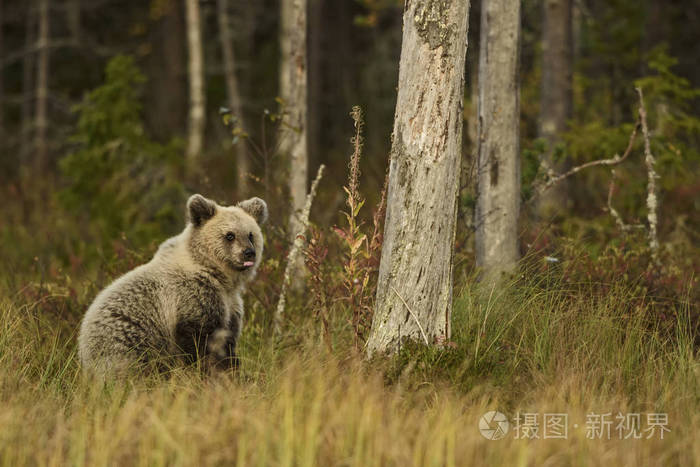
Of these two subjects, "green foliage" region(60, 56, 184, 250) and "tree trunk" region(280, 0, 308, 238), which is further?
"green foliage" region(60, 56, 184, 250)

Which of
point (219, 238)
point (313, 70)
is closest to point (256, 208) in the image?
point (219, 238)

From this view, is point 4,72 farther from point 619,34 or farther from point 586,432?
point 586,432

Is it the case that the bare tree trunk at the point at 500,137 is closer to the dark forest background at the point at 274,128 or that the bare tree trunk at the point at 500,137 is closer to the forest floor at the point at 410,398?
the dark forest background at the point at 274,128

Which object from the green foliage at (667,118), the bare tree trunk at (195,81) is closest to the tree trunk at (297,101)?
the green foliage at (667,118)

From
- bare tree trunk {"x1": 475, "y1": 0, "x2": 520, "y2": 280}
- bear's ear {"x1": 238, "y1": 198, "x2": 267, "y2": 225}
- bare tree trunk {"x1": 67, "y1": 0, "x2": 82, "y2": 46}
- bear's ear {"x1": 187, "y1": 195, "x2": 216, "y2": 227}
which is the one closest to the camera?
bear's ear {"x1": 187, "y1": 195, "x2": 216, "y2": 227}

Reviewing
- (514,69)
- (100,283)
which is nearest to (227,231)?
(100,283)

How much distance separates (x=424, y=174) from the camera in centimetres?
541

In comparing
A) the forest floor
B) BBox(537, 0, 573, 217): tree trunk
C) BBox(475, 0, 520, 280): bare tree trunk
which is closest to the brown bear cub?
the forest floor

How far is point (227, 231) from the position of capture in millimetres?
6281

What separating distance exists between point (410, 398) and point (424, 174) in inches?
61.2

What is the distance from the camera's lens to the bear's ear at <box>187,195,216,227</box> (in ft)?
20.1

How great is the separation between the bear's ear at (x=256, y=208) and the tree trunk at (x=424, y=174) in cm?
154

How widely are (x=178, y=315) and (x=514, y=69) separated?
4128 millimetres

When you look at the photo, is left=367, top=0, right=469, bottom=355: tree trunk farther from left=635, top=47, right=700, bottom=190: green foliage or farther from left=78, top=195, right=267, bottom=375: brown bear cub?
left=635, top=47, right=700, bottom=190: green foliage
